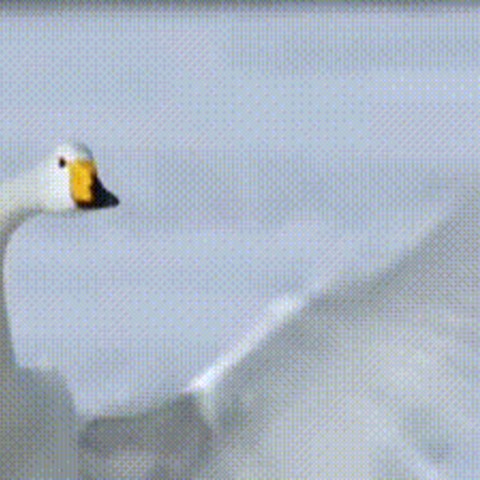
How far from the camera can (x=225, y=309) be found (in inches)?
127

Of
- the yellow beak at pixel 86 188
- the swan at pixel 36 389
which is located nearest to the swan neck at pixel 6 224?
the swan at pixel 36 389

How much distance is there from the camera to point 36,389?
1731 mm

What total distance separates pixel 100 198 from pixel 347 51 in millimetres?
5117

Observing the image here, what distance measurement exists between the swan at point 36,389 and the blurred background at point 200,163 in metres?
0.33

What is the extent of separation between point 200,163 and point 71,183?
3903 mm

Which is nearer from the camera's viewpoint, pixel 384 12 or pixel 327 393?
pixel 327 393

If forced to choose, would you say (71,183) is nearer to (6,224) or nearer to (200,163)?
(6,224)

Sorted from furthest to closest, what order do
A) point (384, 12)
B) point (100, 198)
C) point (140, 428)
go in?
point (384, 12)
point (140, 428)
point (100, 198)

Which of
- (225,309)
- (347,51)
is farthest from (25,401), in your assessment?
(347,51)

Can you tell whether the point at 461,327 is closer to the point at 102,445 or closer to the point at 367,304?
the point at 367,304

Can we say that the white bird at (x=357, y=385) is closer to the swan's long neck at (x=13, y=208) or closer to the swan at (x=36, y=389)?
the swan at (x=36, y=389)

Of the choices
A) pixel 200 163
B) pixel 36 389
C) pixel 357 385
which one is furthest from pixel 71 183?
pixel 200 163

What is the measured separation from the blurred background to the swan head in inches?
15.5

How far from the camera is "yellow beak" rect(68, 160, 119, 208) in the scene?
1583mm
